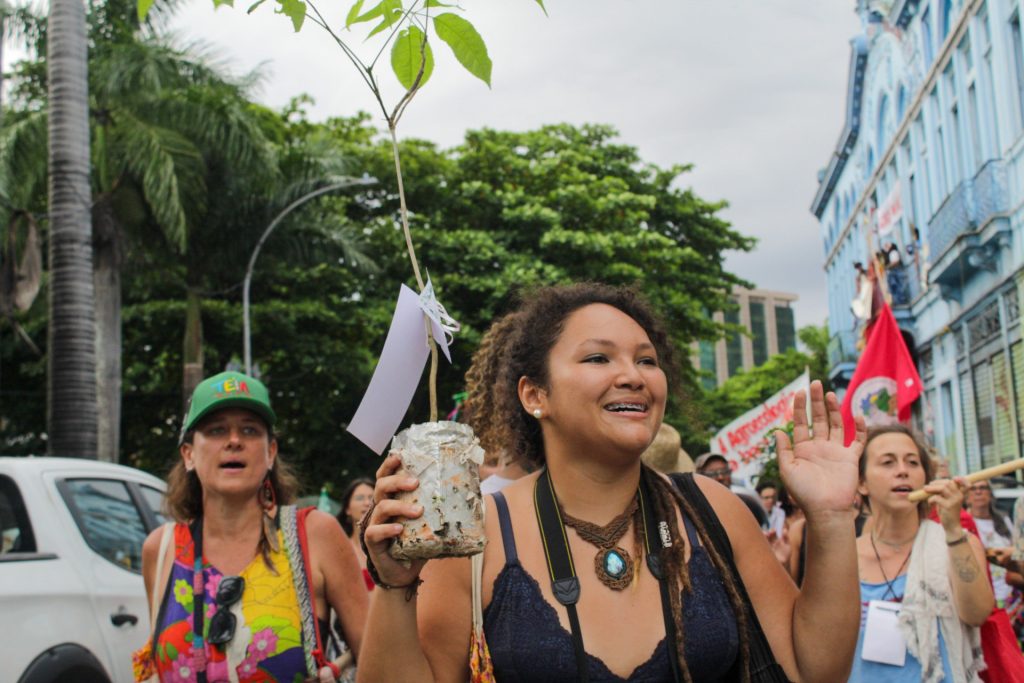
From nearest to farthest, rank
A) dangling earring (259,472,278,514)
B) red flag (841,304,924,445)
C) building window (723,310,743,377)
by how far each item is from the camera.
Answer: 1. dangling earring (259,472,278,514)
2. red flag (841,304,924,445)
3. building window (723,310,743,377)

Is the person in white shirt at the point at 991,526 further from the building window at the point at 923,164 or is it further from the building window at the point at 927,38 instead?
the building window at the point at 927,38

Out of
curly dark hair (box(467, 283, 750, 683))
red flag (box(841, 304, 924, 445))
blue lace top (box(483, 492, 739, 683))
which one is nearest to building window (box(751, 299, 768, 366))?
red flag (box(841, 304, 924, 445))

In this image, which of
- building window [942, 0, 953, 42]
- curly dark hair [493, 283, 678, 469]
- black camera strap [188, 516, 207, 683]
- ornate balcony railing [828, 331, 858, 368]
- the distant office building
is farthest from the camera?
the distant office building

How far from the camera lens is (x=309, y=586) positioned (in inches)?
127

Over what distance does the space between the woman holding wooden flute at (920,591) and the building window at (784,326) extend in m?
139

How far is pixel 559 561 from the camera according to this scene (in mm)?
2270

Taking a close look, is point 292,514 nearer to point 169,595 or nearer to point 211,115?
point 169,595

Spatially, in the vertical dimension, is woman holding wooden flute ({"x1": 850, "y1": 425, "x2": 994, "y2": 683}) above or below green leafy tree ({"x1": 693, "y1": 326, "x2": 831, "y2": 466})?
below

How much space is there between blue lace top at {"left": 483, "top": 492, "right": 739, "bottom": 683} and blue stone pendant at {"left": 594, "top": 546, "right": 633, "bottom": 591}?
0.32 feet

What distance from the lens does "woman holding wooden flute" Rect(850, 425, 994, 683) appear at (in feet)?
13.0

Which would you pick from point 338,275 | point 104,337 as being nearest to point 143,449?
point 338,275

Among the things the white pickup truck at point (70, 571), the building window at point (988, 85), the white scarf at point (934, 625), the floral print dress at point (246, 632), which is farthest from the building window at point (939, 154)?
the floral print dress at point (246, 632)

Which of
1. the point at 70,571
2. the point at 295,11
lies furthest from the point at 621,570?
the point at 70,571

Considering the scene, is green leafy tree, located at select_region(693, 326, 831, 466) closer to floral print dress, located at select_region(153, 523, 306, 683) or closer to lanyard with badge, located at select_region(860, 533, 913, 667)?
lanyard with badge, located at select_region(860, 533, 913, 667)
